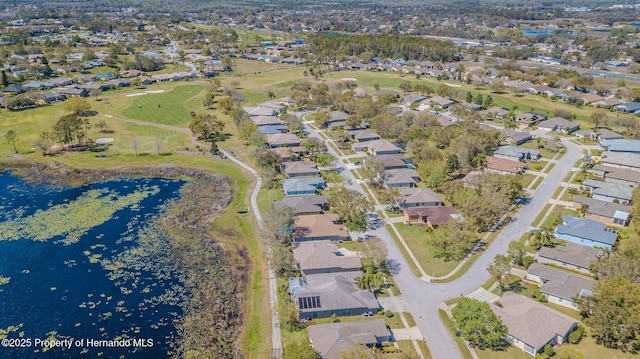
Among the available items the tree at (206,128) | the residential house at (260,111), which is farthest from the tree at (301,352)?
the residential house at (260,111)

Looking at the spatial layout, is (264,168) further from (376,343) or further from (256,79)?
(256,79)

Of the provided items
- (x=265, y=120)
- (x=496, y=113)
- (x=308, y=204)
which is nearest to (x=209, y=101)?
(x=265, y=120)

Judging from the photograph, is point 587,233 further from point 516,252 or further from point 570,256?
point 516,252

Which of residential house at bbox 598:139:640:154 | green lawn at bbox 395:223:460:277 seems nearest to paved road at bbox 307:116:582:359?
green lawn at bbox 395:223:460:277

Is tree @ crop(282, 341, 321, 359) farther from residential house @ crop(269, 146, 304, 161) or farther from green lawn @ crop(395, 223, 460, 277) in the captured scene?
residential house @ crop(269, 146, 304, 161)

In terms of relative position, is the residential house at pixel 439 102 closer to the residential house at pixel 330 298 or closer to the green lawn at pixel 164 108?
the green lawn at pixel 164 108
